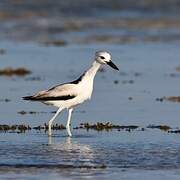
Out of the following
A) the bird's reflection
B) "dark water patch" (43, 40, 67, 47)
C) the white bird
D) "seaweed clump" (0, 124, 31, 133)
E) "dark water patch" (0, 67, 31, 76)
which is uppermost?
"dark water patch" (43, 40, 67, 47)

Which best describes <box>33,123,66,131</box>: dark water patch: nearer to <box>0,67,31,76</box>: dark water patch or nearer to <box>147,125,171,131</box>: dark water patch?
<box>147,125,171,131</box>: dark water patch

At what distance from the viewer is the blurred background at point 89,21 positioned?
34306 millimetres

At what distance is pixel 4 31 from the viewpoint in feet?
119

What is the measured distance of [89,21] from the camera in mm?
41344

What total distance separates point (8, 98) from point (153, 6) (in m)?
33.0

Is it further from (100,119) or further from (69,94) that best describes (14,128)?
(100,119)

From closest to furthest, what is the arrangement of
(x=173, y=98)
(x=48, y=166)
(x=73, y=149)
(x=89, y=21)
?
(x=48, y=166) < (x=73, y=149) < (x=173, y=98) < (x=89, y=21)

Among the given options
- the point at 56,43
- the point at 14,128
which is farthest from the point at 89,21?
the point at 14,128

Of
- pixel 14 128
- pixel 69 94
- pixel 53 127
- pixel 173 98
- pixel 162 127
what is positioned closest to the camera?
pixel 69 94

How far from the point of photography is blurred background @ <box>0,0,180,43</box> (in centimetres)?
3431

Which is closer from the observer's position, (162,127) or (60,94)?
(60,94)

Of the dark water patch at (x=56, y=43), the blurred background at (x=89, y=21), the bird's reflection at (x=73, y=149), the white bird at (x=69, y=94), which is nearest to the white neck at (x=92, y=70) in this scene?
the white bird at (x=69, y=94)

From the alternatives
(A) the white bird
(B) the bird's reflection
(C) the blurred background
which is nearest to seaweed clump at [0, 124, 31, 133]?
(A) the white bird

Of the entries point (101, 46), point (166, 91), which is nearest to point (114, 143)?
point (166, 91)
